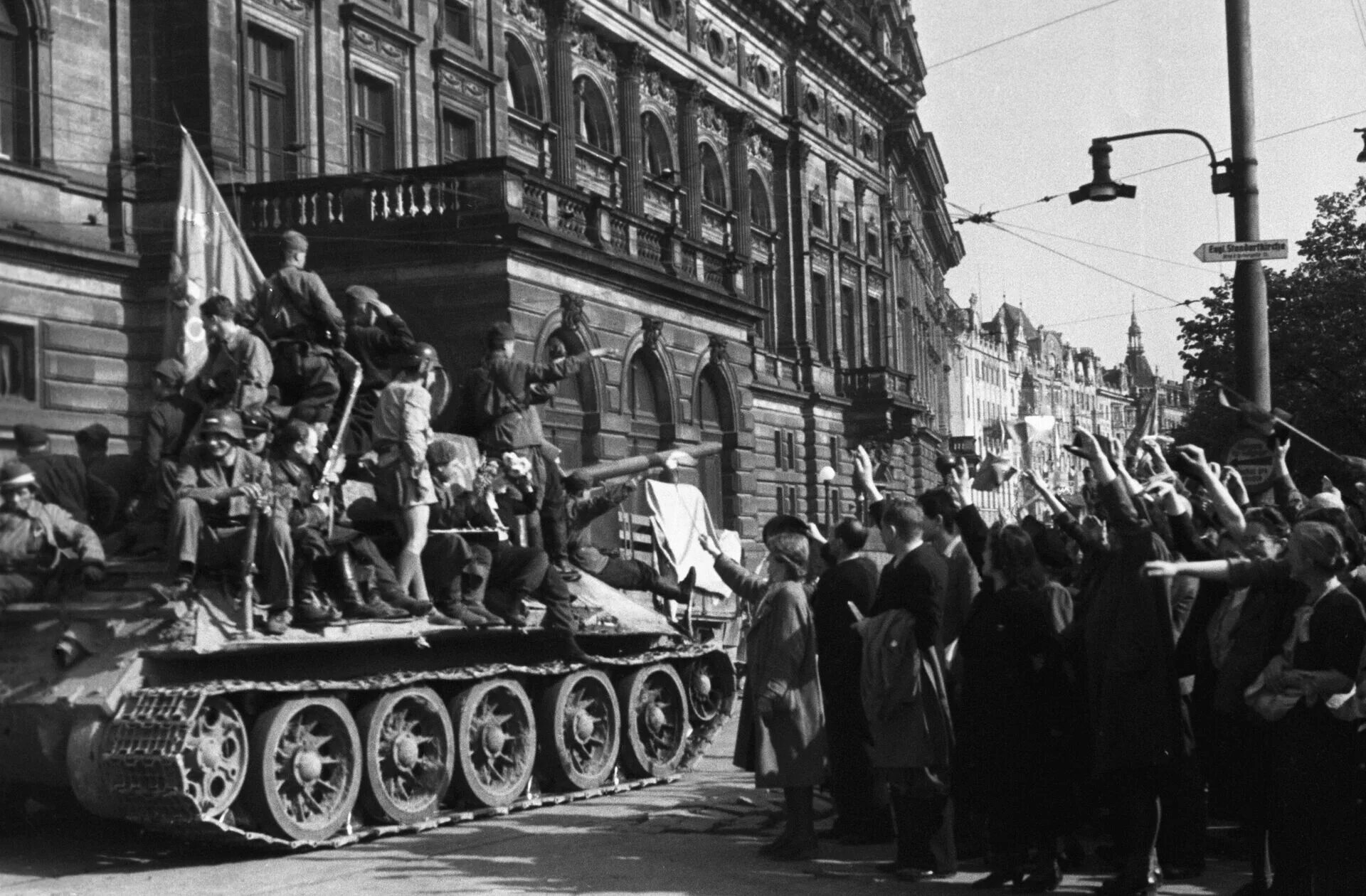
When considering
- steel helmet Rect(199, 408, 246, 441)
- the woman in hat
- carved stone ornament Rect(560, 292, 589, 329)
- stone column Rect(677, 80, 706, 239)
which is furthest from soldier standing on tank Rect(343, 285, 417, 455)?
stone column Rect(677, 80, 706, 239)

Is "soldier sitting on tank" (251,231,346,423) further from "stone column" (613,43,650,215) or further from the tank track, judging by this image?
"stone column" (613,43,650,215)

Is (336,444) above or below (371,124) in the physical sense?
below

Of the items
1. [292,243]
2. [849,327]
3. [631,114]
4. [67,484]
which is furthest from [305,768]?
[849,327]

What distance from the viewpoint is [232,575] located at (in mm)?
10227

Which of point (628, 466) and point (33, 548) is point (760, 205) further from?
point (33, 548)

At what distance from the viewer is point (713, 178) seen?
42188mm

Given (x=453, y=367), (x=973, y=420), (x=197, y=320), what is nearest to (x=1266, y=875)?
(x=197, y=320)

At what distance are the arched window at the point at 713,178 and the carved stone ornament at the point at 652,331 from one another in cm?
1177

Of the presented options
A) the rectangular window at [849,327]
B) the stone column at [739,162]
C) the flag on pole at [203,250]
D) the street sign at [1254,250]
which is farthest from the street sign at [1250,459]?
the rectangular window at [849,327]

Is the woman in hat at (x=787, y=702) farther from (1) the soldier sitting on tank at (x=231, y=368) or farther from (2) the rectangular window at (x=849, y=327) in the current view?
(2) the rectangular window at (x=849, y=327)

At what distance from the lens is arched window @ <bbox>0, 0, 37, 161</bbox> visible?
21266 mm

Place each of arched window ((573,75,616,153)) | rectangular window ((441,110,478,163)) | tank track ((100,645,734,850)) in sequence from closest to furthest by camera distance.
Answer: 1. tank track ((100,645,734,850))
2. rectangular window ((441,110,478,163))
3. arched window ((573,75,616,153))

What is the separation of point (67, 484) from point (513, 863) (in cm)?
405

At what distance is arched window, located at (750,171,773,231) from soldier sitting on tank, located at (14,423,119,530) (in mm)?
34026
